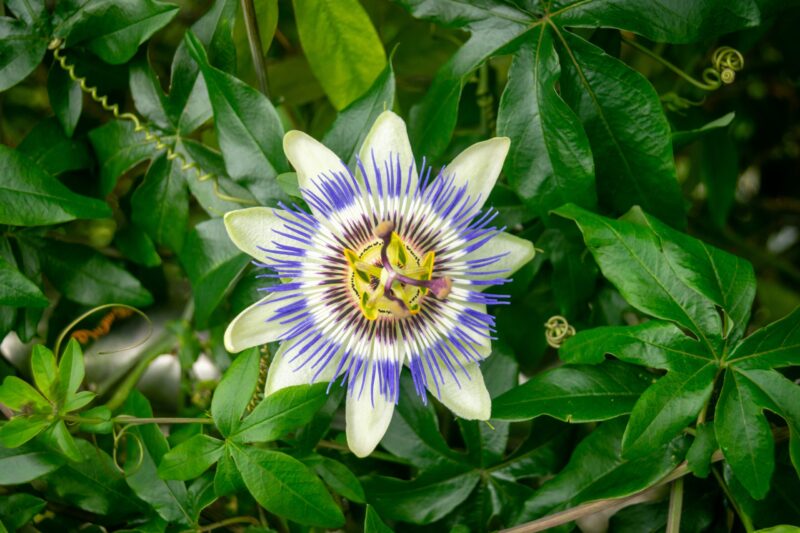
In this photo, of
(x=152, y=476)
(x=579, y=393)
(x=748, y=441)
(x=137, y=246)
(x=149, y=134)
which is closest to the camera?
(x=748, y=441)

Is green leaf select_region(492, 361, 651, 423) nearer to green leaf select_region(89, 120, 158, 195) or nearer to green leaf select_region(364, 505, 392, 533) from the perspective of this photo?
green leaf select_region(364, 505, 392, 533)

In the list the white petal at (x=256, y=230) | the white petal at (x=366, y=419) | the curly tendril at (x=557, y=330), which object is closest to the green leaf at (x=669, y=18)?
the curly tendril at (x=557, y=330)

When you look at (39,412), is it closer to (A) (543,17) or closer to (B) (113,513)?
(B) (113,513)

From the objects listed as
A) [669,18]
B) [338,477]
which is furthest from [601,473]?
[669,18]

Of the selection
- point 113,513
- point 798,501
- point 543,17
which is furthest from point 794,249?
point 113,513

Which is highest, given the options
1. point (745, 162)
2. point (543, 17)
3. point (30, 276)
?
point (543, 17)

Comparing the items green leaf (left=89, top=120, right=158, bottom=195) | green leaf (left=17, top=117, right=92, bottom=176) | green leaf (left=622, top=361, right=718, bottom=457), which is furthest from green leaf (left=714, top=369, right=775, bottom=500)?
green leaf (left=17, top=117, right=92, bottom=176)

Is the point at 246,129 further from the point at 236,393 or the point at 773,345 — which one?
the point at 773,345
